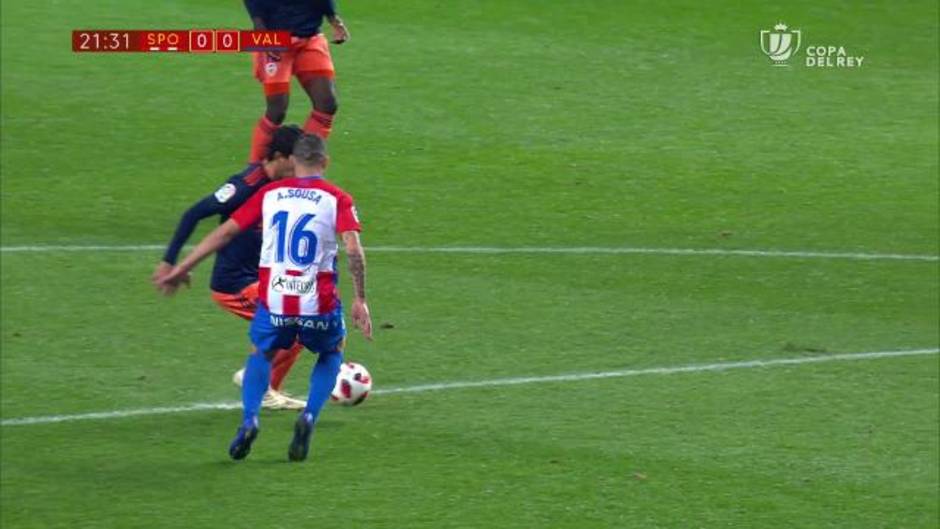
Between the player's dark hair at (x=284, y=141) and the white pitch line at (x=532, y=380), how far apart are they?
5.14ft

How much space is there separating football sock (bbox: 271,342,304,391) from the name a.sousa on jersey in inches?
51.1

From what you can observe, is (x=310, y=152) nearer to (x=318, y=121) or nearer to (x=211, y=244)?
(x=211, y=244)

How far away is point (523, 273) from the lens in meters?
14.7

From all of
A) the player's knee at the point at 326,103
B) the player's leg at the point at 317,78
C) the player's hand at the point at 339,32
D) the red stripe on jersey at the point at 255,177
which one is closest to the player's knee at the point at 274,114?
the player's leg at the point at 317,78

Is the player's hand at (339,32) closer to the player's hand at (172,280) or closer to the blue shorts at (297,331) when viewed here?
the player's hand at (172,280)

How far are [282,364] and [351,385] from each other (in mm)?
395

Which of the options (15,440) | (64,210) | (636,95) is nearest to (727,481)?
(15,440)

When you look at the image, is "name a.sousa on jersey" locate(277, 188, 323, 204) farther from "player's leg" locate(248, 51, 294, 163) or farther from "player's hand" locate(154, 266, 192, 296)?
"player's leg" locate(248, 51, 294, 163)

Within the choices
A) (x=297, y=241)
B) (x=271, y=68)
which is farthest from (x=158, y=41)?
(x=297, y=241)

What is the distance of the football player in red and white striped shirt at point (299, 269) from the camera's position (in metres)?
10.2

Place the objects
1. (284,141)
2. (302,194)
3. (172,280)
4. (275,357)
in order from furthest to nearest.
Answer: (275,357), (284,141), (172,280), (302,194)

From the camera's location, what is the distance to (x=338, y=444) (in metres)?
10.9

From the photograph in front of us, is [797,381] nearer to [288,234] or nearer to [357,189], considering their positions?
[288,234]

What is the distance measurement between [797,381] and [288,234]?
3.52 meters
